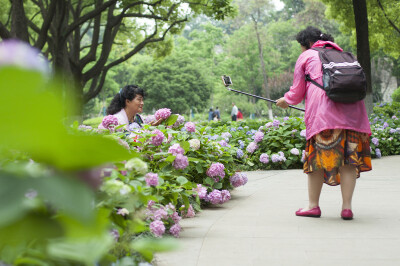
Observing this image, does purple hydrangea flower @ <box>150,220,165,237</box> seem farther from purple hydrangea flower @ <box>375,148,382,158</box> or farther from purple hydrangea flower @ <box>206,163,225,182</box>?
purple hydrangea flower @ <box>375,148,382,158</box>

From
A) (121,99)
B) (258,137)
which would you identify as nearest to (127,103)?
(121,99)

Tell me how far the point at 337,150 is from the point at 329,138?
119mm

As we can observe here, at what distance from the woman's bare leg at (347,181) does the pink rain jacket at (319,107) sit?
344 mm

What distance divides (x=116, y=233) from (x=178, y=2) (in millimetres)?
19327

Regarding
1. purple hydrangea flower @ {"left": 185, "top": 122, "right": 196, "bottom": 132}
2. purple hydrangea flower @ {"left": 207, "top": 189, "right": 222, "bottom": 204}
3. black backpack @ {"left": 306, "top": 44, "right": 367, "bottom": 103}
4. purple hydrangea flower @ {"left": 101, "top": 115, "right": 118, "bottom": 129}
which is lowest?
purple hydrangea flower @ {"left": 207, "top": 189, "right": 222, "bottom": 204}

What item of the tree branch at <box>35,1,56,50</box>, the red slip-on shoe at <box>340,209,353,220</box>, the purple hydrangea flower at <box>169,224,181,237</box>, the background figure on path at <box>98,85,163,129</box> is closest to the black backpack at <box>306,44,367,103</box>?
the red slip-on shoe at <box>340,209,353,220</box>

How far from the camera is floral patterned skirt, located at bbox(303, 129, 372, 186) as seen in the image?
464 cm

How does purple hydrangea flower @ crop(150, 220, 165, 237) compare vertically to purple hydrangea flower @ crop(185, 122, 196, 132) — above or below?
below

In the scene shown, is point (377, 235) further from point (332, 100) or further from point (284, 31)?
point (284, 31)

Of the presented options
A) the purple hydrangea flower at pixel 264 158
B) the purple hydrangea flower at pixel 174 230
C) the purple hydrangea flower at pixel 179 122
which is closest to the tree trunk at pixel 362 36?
the purple hydrangea flower at pixel 264 158

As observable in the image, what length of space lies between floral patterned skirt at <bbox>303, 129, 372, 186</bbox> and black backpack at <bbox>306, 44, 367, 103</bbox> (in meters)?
0.30

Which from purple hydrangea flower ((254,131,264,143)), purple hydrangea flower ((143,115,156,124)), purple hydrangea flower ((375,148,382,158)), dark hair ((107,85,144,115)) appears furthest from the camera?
purple hydrangea flower ((375,148,382,158))

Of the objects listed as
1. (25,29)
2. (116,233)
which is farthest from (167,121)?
(25,29)

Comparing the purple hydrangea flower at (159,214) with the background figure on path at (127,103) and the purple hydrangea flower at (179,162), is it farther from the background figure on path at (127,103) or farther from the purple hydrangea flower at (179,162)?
the background figure on path at (127,103)
